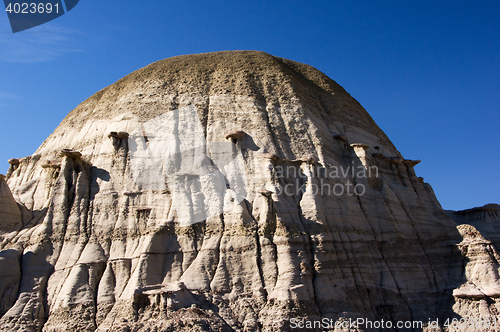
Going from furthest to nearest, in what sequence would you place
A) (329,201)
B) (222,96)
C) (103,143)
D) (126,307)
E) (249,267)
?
1. (222,96)
2. (103,143)
3. (329,201)
4. (249,267)
5. (126,307)

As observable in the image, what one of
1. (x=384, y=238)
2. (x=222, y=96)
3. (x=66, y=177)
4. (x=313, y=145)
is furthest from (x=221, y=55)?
(x=384, y=238)

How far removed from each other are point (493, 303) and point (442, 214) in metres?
6.84

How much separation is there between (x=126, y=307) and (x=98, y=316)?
1692 millimetres

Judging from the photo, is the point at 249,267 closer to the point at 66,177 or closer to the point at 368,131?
the point at 66,177

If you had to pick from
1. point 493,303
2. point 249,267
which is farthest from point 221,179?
point 493,303

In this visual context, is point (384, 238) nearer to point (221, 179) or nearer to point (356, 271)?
point (356, 271)

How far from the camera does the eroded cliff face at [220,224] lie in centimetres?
1817

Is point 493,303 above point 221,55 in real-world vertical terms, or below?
below

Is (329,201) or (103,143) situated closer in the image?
(329,201)

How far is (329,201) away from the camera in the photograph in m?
21.8

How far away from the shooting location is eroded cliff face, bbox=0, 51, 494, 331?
18.2 m

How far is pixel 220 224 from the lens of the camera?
2017 cm

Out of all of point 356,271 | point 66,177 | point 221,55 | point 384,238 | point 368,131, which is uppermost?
point 221,55

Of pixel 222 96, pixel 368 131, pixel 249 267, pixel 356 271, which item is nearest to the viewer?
pixel 249 267
